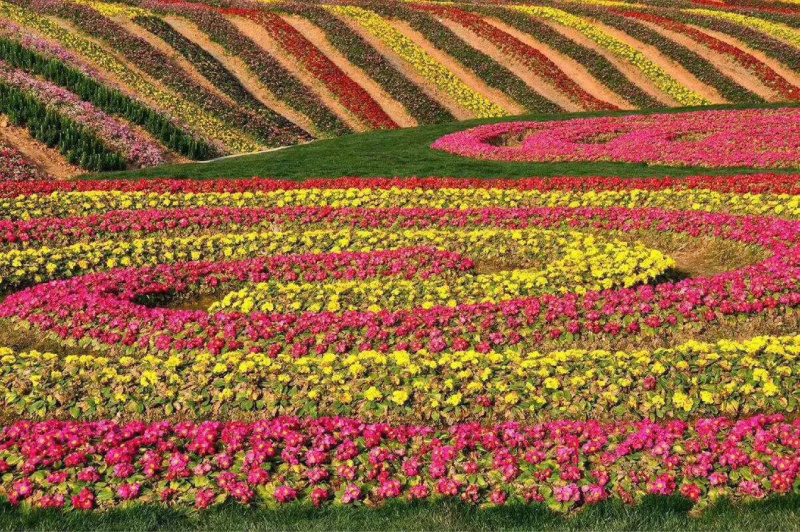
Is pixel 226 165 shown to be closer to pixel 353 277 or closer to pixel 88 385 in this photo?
pixel 353 277

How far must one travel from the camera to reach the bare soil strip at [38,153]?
2159 cm

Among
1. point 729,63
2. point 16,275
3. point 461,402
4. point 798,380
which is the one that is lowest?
point 16,275

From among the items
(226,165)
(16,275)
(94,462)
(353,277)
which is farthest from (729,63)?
(94,462)

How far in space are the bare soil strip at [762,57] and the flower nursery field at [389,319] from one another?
10899 millimetres

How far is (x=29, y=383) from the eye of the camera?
8.68 meters

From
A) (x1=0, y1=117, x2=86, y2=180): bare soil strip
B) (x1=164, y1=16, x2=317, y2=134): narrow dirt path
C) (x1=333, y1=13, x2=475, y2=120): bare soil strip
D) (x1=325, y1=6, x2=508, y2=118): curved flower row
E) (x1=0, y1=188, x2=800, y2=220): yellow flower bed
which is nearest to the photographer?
(x1=0, y1=188, x2=800, y2=220): yellow flower bed

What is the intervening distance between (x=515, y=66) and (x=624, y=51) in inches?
246

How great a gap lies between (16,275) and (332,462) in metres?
8.42

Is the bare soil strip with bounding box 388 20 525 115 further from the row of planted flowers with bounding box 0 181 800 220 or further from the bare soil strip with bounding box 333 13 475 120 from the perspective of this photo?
the row of planted flowers with bounding box 0 181 800 220

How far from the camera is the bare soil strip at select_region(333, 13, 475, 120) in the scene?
33.7 meters

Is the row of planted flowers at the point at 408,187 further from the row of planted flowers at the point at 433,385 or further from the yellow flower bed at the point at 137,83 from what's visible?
the row of planted flowers at the point at 433,385

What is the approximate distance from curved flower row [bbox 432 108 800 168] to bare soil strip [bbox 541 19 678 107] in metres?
6.48

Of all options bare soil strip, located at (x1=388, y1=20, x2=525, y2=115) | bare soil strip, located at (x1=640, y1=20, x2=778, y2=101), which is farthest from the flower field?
bare soil strip, located at (x1=640, y1=20, x2=778, y2=101)

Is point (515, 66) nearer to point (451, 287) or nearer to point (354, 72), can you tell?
point (354, 72)
